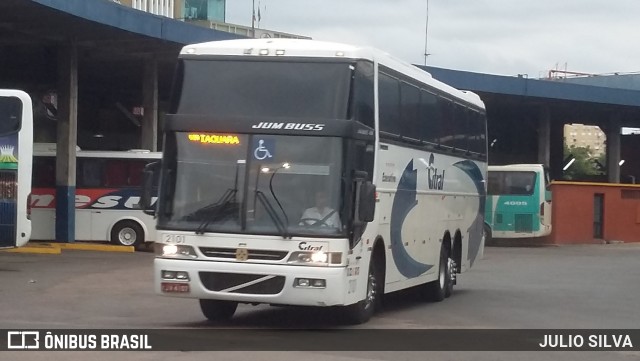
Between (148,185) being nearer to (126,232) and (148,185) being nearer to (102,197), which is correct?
(126,232)

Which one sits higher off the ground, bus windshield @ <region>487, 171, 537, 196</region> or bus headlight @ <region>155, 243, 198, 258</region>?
bus windshield @ <region>487, 171, 537, 196</region>

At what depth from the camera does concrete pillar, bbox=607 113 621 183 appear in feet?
184

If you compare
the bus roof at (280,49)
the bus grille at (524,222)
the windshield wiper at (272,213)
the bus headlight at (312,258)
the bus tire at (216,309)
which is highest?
the bus roof at (280,49)

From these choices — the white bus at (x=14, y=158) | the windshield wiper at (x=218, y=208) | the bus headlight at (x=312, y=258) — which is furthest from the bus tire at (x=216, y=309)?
the white bus at (x=14, y=158)

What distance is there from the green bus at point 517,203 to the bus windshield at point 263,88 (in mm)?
25815

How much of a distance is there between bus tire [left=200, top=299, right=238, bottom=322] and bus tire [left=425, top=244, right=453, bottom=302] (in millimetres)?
4901

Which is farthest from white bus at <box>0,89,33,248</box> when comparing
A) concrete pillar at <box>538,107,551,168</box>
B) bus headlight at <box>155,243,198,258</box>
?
concrete pillar at <box>538,107,551,168</box>

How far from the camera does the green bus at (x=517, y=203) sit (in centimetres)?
3897

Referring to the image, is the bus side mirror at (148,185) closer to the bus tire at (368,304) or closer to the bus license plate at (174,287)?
the bus license plate at (174,287)

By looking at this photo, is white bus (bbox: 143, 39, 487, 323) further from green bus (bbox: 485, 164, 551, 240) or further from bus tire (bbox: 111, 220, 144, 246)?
green bus (bbox: 485, 164, 551, 240)

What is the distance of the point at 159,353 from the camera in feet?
37.9

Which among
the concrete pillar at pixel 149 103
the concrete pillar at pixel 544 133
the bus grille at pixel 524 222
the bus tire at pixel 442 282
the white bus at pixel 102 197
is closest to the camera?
the bus tire at pixel 442 282

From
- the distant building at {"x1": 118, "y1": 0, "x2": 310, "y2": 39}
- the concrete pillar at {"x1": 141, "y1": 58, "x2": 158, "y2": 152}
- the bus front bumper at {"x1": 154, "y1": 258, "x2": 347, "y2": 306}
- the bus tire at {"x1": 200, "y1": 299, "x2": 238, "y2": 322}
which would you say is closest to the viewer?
the bus front bumper at {"x1": 154, "y1": 258, "x2": 347, "y2": 306}

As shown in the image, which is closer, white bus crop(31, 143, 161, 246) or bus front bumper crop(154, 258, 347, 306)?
bus front bumper crop(154, 258, 347, 306)
